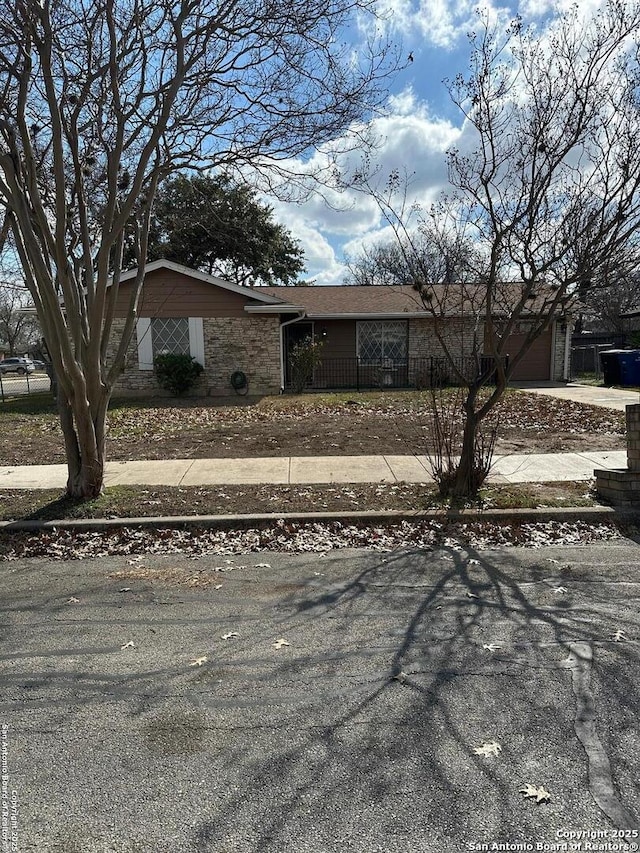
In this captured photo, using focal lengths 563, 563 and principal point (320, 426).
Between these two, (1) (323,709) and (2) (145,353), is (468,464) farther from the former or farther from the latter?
(2) (145,353)

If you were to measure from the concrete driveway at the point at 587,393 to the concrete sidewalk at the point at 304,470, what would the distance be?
569cm

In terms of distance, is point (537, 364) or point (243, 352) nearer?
point (243, 352)

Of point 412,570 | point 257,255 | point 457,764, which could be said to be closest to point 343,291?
point 257,255

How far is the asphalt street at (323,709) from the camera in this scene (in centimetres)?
209

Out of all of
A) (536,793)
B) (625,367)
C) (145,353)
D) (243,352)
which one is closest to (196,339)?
(243,352)

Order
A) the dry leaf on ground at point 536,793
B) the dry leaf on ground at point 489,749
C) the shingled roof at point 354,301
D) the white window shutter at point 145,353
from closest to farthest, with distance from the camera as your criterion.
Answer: the dry leaf on ground at point 536,793
the dry leaf on ground at point 489,749
the white window shutter at point 145,353
the shingled roof at point 354,301

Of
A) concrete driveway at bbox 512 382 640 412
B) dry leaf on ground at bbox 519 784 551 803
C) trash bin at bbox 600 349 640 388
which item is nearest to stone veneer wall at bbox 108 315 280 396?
concrete driveway at bbox 512 382 640 412

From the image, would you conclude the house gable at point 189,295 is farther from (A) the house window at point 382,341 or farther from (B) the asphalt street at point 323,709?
(B) the asphalt street at point 323,709

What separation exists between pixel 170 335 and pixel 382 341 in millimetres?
7449

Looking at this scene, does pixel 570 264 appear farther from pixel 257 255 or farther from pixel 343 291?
pixel 257 255

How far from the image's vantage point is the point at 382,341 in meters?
20.4

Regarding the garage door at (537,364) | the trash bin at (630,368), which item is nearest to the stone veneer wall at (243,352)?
the garage door at (537,364)

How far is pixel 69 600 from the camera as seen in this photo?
13.5 ft

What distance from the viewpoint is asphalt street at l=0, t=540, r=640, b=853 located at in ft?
6.86
